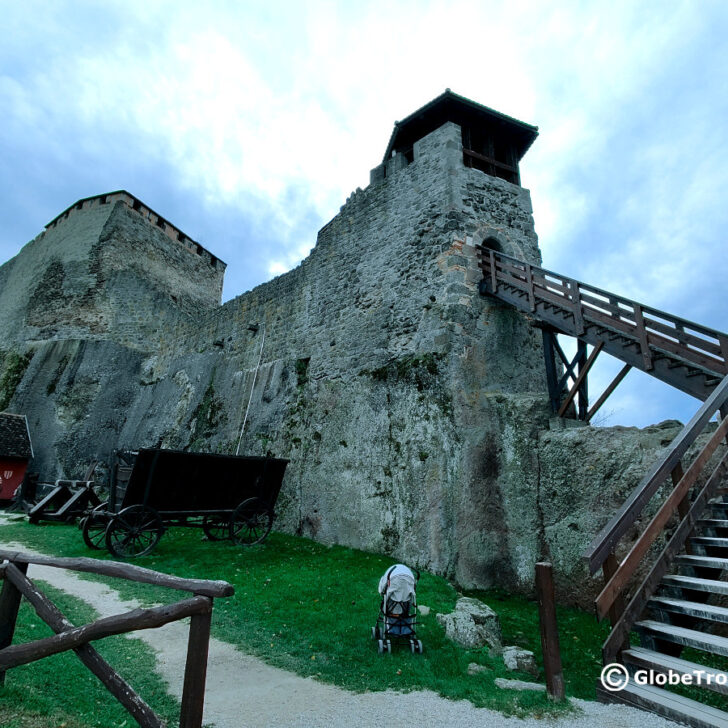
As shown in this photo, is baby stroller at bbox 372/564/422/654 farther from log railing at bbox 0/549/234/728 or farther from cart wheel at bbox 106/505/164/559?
cart wheel at bbox 106/505/164/559

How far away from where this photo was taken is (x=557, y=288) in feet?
27.8

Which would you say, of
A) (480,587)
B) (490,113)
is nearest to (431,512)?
(480,587)

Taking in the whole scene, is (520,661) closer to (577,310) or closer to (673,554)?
(673,554)

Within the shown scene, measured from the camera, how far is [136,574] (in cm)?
318

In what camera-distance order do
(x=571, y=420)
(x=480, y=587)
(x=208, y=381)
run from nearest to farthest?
1. (x=480, y=587)
2. (x=571, y=420)
3. (x=208, y=381)

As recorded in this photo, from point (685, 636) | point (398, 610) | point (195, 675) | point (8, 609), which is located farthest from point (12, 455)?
point (685, 636)

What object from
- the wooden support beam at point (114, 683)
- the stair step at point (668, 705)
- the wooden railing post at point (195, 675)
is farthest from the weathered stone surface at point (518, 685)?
the wooden support beam at point (114, 683)

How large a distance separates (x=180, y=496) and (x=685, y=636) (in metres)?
8.12

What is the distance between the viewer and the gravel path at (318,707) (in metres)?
3.47

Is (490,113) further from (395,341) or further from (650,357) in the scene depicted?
(650,357)

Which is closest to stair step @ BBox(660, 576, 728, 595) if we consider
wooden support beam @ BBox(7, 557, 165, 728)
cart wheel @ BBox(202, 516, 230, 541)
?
wooden support beam @ BBox(7, 557, 165, 728)

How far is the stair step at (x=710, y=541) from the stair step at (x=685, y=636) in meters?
0.81

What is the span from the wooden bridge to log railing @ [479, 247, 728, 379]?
0.05 feet

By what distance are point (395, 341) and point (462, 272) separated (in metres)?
1.98
